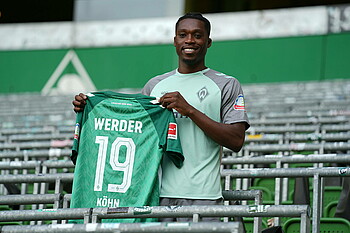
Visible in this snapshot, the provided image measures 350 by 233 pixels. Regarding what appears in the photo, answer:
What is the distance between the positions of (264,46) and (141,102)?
35.3 feet

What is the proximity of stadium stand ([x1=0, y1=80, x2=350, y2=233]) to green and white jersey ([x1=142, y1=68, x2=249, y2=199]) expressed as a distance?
0.26 metres

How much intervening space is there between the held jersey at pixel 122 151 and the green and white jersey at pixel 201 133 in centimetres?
6

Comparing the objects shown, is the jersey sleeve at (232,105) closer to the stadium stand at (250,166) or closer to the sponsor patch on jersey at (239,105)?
the sponsor patch on jersey at (239,105)

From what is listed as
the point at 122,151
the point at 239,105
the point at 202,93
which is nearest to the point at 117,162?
the point at 122,151

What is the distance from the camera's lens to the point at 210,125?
359 cm

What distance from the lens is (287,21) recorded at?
1438 cm

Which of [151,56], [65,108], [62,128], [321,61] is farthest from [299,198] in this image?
[151,56]

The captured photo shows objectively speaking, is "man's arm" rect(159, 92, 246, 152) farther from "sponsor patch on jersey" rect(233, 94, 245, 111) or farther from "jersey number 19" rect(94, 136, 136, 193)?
"jersey number 19" rect(94, 136, 136, 193)

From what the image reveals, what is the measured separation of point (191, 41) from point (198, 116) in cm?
42

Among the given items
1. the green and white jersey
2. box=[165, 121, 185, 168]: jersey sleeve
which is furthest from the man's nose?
box=[165, 121, 185, 168]: jersey sleeve

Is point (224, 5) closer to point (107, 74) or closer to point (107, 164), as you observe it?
point (107, 74)

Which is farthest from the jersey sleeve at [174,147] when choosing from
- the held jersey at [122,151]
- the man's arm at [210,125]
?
the man's arm at [210,125]

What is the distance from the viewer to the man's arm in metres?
3.60

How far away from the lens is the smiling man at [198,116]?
3.63m
